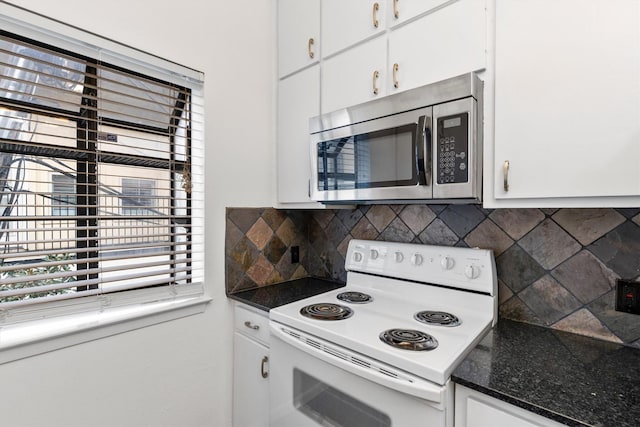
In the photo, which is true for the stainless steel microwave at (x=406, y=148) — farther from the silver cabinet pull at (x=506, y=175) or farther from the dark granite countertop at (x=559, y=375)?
the dark granite countertop at (x=559, y=375)

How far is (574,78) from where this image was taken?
3.13 feet

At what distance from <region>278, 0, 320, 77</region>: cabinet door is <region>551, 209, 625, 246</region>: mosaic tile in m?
1.35

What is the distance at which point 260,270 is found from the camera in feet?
6.25

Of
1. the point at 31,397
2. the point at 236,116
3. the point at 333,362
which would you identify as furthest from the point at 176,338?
the point at 236,116

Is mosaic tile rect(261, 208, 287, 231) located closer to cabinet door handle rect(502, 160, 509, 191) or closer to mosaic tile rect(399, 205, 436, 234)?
mosaic tile rect(399, 205, 436, 234)

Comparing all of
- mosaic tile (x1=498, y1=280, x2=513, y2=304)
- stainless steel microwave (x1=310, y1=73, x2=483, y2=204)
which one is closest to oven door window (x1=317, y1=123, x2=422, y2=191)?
stainless steel microwave (x1=310, y1=73, x2=483, y2=204)

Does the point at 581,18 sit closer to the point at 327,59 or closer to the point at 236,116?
the point at 327,59

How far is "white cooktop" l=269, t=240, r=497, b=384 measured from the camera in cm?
101

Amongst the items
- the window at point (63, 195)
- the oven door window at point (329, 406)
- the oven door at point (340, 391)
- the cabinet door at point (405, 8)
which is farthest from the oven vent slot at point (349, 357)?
the cabinet door at point (405, 8)

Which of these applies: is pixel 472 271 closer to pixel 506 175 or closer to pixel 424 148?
pixel 506 175

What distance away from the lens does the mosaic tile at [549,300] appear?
1243 mm

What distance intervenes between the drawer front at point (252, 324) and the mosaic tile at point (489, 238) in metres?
1.05

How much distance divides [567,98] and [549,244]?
1.96ft

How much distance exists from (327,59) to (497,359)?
1489mm
